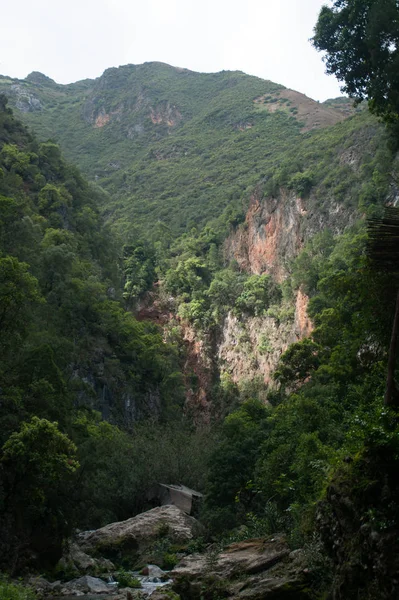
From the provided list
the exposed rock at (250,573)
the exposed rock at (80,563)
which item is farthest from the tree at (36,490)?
the exposed rock at (250,573)

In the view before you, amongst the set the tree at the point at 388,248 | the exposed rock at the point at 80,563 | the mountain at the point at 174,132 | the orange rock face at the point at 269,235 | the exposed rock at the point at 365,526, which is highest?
the mountain at the point at 174,132

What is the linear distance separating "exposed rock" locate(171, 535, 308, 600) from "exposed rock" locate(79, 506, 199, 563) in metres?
7.78

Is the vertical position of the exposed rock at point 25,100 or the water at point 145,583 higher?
the exposed rock at point 25,100

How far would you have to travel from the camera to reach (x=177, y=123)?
13850 centimetres

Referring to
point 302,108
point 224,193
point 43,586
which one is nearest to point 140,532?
point 43,586

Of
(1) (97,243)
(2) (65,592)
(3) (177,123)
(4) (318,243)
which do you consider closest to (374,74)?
(2) (65,592)

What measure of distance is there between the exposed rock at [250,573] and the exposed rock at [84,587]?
11.5 ft

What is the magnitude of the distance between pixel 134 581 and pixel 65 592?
8.93ft

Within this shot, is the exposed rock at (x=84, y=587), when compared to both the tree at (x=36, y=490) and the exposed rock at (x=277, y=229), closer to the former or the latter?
the tree at (x=36, y=490)

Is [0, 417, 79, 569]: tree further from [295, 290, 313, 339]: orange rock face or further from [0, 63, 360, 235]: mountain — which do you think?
[0, 63, 360, 235]: mountain

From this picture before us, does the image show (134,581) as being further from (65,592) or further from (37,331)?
(37,331)

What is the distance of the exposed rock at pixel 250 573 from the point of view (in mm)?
14297

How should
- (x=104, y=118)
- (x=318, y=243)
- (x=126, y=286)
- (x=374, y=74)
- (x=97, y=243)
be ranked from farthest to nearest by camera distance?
(x=104, y=118) < (x=126, y=286) < (x=97, y=243) < (x=318, y=243) < (x=374, y=74)

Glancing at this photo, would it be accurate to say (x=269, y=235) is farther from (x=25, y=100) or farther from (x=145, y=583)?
(x=25, y=100)
